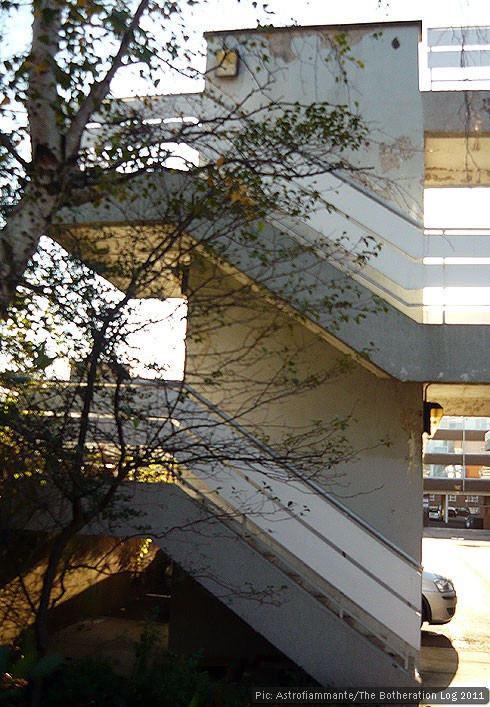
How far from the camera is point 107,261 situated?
6836 millimetres

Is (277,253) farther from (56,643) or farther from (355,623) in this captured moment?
(56,643)

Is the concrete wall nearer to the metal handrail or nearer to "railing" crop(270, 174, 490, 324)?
"railing" crop(270, 174, 490, 324)

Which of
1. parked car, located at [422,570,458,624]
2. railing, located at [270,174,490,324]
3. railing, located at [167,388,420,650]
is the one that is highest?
railing, located at [270,174,490,324]

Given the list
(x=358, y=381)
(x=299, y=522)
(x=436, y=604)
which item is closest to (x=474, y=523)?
(x=436, y=604)

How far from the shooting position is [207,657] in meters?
8.87

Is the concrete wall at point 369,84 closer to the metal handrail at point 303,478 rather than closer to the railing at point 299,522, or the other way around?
the metal handrail at point 303,478

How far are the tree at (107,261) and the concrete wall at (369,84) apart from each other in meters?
1.89

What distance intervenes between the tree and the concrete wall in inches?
74.3

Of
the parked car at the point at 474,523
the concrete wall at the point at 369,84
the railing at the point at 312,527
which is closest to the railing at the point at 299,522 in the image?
the railing at the point at 312,527

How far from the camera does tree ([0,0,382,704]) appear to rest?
203 inches

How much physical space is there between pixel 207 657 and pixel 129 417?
408 cm

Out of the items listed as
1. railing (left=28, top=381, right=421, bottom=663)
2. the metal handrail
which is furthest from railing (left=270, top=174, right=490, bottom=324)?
railing (left=28, top=381, right=421, bottom=663)

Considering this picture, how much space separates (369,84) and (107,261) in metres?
4.65

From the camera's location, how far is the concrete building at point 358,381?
22.9 ft
